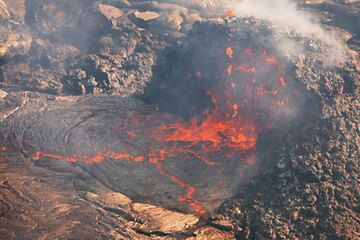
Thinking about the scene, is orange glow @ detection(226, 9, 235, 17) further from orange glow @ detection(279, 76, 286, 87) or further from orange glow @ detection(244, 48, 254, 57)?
orange glow @ detection(279, 76, 286, 87)

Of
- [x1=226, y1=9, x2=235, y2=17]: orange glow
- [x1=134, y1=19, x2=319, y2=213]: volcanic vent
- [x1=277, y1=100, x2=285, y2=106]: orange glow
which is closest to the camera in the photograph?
[x1=134, y1=19, x2=319, y2=213]: volcanic vent

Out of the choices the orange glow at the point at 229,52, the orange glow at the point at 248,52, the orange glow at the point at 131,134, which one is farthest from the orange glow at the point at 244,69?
the orange glow at the point at 131,134

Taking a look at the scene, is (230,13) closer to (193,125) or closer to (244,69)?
(244,69)

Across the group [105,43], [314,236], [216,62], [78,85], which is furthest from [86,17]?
[314,236]

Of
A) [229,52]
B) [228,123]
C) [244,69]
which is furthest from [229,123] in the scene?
[229,52]

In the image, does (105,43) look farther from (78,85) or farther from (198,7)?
(198,7)

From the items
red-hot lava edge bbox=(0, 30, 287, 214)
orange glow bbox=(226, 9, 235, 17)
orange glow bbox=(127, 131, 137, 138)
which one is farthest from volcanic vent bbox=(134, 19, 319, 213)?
orange glow bbox=(226, 9, 235, 17)

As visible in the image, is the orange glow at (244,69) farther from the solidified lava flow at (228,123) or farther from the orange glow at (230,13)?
the orange glow at (230,13)
